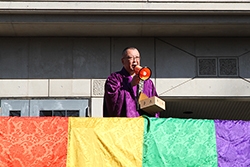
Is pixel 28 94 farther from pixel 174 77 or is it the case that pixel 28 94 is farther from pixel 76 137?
pixel 76 137

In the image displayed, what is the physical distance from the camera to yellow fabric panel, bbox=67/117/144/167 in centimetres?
452

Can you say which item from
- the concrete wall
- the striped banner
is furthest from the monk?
the concrete wall

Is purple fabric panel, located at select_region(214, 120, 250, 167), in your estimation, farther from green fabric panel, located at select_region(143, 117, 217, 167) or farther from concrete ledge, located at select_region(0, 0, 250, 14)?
concrete ledge, located at select_region(0, 0, 250, 14)

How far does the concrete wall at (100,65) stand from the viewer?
25.6ft

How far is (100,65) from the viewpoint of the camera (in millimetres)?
7895

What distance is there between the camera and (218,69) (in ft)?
25.9

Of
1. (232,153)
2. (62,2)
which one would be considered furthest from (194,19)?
(232,153)

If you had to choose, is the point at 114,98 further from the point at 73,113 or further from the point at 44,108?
the point at 44,108

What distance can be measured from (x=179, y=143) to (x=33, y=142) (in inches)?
54.0

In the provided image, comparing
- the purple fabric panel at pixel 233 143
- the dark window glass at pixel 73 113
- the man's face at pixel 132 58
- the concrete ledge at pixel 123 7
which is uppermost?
the concrete ledge at pixel 123 7

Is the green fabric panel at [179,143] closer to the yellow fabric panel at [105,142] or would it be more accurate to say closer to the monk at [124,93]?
the yellow fabric panel at [105,142]

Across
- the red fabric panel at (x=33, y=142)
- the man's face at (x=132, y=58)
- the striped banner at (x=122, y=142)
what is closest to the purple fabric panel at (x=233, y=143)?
the striped banner at (x=122, y=142)

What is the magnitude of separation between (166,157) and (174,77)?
3.42 meters

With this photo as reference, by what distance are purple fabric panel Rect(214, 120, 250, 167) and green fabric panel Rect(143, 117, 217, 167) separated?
0.20ft
